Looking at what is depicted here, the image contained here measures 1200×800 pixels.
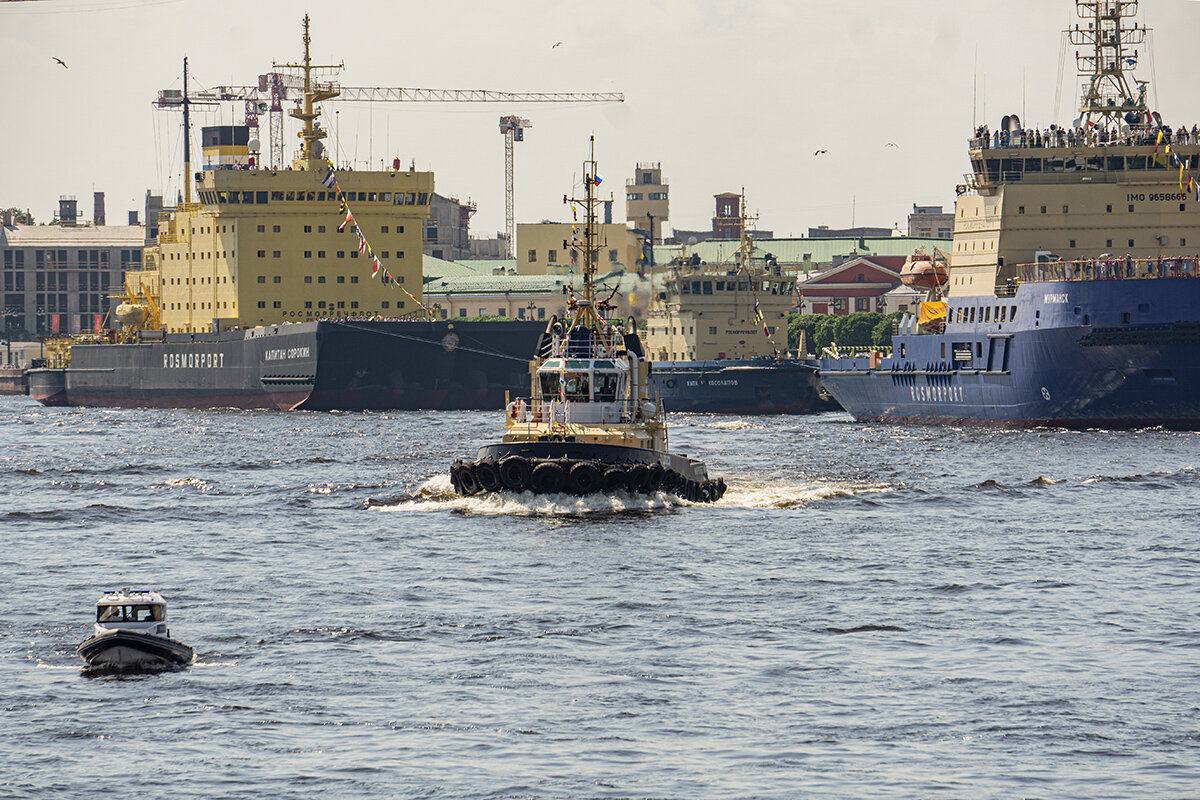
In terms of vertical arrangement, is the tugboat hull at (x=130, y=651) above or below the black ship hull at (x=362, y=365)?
below

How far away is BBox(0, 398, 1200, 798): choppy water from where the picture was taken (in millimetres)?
23984

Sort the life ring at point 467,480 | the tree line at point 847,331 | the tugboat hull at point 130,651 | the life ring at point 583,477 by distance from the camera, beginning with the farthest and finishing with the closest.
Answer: the tree line at point 847,331 → the life ring at point 467,480 → the life ring at point 583,477 → the tugboat hull at point 130,651

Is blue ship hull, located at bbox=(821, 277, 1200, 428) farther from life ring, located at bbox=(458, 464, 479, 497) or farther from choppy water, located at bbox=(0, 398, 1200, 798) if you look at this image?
life ring, located at bbox=(458, 464, 479, 497)

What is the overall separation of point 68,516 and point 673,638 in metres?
25.6

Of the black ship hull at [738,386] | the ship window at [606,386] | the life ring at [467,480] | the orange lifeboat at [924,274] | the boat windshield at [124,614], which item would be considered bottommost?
the boat windshield at [124,614]

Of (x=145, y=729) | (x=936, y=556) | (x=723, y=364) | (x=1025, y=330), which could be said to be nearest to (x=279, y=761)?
(x=145, y=729)

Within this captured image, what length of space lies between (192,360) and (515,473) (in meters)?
84.2

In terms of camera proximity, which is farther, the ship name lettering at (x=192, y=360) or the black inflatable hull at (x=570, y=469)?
the ship name lettering at (x=192, y=360)

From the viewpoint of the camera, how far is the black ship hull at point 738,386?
119250 mm

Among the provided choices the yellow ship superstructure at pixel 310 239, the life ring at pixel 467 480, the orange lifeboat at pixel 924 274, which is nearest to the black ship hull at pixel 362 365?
the yellow ship superstructure at pixel 310 239

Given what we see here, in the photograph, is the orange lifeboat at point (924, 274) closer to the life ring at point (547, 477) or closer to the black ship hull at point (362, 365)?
the black ship hull at point (362, 365)

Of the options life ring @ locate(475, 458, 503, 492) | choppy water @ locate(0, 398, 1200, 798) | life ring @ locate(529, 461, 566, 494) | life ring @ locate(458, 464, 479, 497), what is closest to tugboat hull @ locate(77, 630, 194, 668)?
choppy water @ locate(0, 398, 1200, 798)

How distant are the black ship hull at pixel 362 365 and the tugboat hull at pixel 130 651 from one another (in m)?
82.4

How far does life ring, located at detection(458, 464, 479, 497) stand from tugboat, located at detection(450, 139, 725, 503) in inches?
1.1
